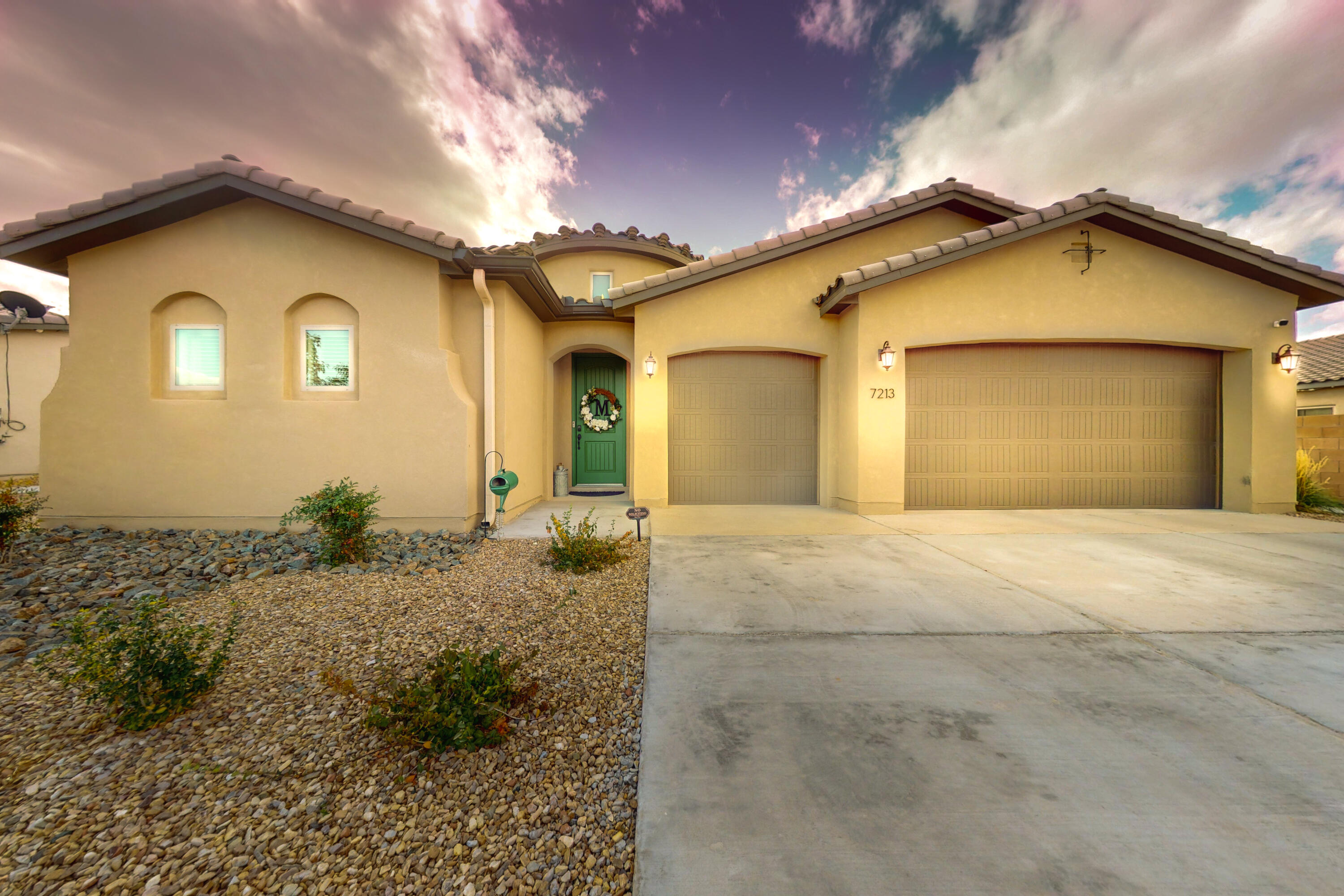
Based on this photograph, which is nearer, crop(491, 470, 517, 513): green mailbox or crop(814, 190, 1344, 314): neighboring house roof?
crop(491, 470, 517, 513): green mailbox

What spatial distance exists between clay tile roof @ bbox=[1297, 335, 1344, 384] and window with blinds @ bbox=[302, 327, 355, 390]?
53.4 ft

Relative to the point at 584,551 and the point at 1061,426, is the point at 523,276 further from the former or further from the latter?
the point at 1061,426

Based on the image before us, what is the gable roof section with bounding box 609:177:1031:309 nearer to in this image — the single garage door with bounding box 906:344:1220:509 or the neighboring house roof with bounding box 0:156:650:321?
the neighboring house roof with bounding box 0:156:650:321

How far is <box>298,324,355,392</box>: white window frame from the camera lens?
5.31 metres

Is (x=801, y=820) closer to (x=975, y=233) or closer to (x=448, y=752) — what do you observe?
(x=448, y=752)

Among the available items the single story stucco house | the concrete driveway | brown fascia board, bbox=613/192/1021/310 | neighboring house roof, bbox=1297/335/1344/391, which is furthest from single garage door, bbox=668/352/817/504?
neighboring house roof, bbox=1297/335/1344/391

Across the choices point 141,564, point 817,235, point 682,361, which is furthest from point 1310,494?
point 141,564

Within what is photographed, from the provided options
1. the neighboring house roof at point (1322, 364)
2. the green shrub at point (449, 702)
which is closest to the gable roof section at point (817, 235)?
the green shrub at point (449, 702)

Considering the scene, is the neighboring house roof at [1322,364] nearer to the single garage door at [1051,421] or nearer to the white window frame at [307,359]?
the single garage door at [1051,421]

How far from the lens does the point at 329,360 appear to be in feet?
17.6

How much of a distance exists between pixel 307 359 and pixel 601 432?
471 centimetres

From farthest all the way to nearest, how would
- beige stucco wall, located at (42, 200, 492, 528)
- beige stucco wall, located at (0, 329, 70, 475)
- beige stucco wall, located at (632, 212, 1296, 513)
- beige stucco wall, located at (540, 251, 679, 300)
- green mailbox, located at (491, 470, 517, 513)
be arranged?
beige stucco wall, located at (540, 251, 679, 300) → beige stucco wall, located at (0, 329, 70, 475) → beige stucco wall, located at (632, 212, 1296, 513) → green mailbox, located at (491, 470, 517, 513) → beige stucco wall, located at (42, 200, 492, 528)

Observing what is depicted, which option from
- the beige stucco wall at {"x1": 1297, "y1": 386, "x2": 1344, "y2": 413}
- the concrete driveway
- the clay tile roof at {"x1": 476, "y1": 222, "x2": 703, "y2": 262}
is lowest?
Result: the concrete driveway

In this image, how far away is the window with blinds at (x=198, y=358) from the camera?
17.4 feet
